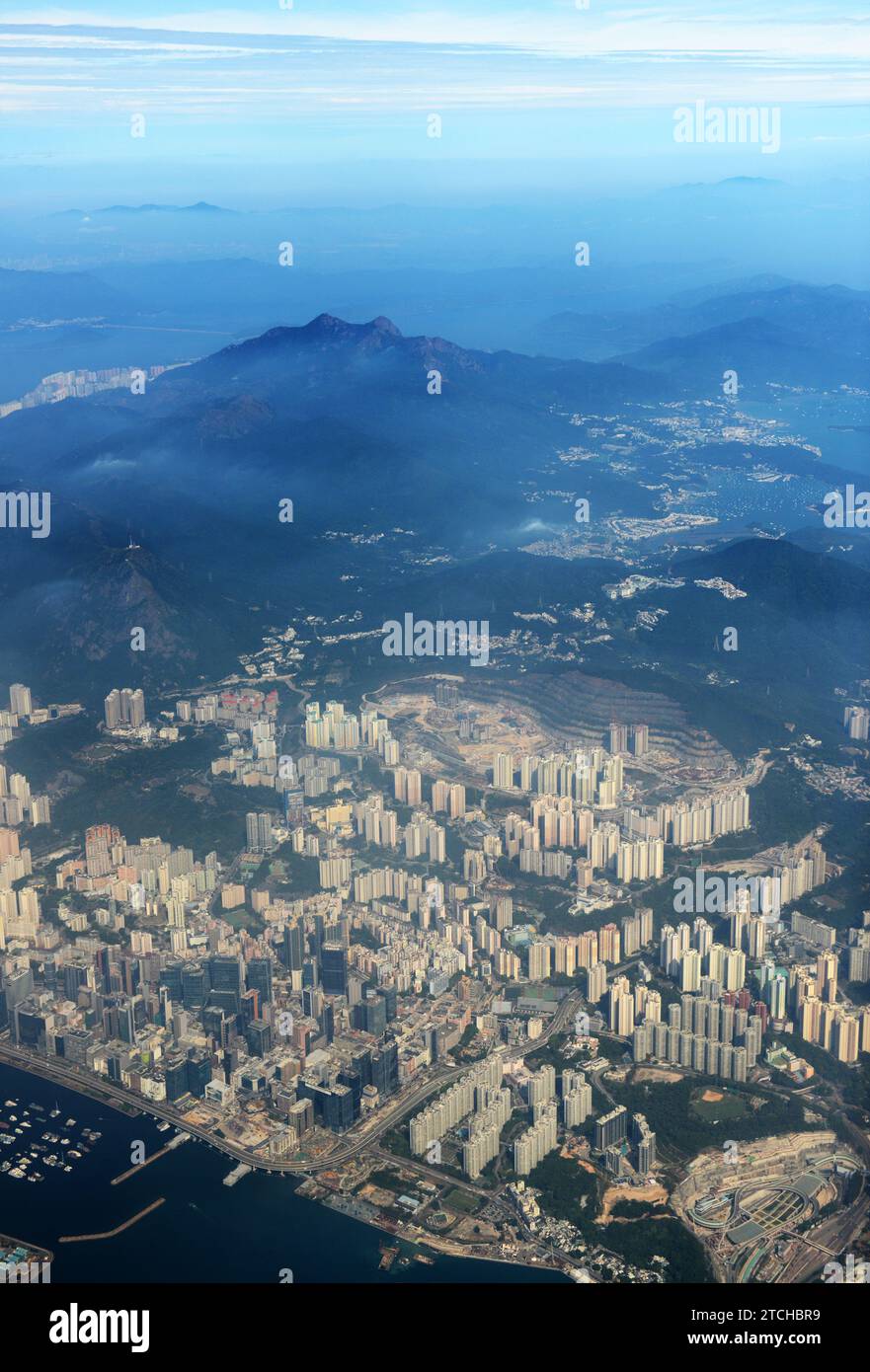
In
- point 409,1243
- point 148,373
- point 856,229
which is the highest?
point 856,229

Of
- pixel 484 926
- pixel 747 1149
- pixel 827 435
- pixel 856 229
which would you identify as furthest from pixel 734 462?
pixel 856 229

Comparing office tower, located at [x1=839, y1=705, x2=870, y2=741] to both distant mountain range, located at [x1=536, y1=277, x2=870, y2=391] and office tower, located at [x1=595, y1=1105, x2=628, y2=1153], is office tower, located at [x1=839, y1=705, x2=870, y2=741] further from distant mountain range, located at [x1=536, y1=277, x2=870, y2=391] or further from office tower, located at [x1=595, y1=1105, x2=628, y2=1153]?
distant mountain range, located at [x1=536, y1=277, x2=870, y2=391]

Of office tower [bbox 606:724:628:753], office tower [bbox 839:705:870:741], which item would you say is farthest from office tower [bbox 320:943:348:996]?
office tower [bbox 839:705:870:741]

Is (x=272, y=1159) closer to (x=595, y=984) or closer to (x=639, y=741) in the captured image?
(x=595, y=984)

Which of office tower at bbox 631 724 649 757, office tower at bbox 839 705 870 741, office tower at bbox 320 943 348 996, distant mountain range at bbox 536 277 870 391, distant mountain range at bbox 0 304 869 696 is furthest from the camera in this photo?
distant mountain range at bbox 536 277 870 391

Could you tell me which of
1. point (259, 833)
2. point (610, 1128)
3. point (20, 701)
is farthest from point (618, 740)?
point (20, 701)

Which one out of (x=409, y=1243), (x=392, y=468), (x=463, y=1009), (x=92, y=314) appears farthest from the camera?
(x=92, y=314)

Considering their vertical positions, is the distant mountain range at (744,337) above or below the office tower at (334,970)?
above

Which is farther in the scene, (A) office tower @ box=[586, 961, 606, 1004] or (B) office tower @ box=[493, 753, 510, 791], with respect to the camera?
(B) office tower @ box=[493, 753, 510, 791]

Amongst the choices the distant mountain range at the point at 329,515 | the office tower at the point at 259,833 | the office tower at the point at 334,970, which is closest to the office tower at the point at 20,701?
the distant mountain range at the point at 329,515

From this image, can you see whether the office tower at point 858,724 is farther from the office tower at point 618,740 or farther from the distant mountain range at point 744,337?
the distant mountain range at point 744,337

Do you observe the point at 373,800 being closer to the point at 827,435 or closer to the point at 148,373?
the point at 827,435
